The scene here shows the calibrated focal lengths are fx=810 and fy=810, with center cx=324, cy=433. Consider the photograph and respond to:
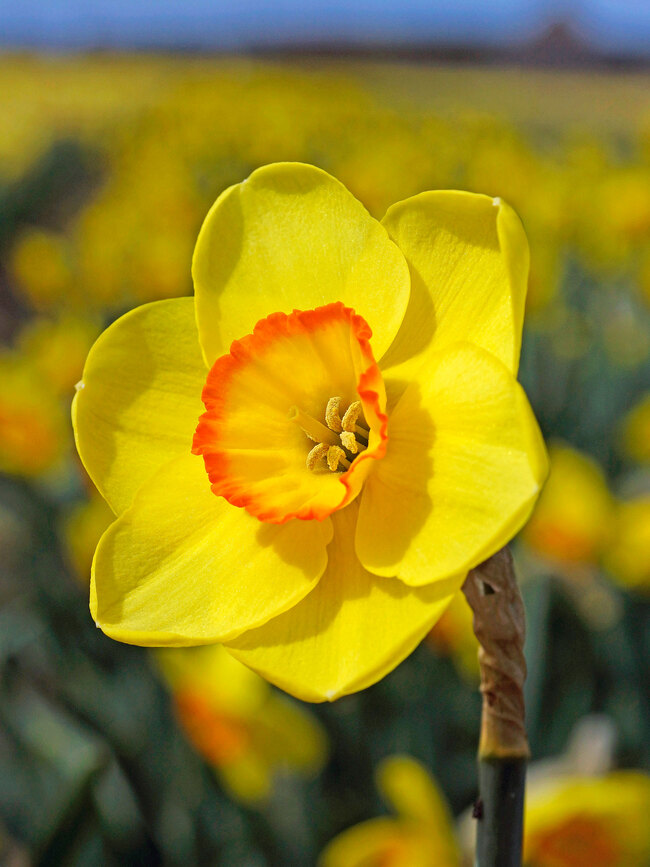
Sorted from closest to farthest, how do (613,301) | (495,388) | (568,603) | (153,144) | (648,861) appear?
(495,388)
(648,861)
(568,603)
(613,301)
(153,144)

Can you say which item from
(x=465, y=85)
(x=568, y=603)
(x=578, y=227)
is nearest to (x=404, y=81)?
(x=465, y=85)

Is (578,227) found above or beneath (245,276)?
beneath

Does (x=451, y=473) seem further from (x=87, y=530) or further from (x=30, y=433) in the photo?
(x=30, y=433)

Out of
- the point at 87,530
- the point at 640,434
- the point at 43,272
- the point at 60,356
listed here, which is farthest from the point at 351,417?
the point at 43,272

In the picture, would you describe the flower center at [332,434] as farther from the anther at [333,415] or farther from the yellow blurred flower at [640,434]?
the yellow blurred flower at [640,434]

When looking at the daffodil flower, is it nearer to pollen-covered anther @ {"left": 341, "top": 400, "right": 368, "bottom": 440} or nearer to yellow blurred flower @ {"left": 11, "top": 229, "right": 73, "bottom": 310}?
pollen-covered anther @ {"left": 341, "top": 400, "right": 368, "bottom": 440}

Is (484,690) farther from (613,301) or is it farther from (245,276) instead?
(613,301)

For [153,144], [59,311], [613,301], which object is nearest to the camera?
[613,301]

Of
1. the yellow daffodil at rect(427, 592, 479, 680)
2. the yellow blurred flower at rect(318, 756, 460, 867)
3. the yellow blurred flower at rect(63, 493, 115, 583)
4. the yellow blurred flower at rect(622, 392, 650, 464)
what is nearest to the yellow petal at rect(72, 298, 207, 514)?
the yellow blurred flower at rect(318, 756, 460, 867)
